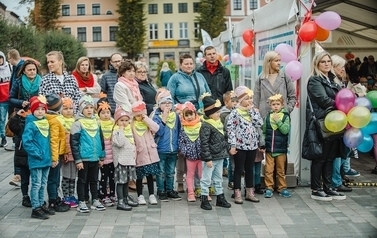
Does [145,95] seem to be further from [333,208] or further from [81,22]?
[81,22]

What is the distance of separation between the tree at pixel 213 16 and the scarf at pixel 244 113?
181 ft

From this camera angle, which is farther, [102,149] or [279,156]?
[279,156]

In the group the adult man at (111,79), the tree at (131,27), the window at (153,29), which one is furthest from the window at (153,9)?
the adult man at (111,79)

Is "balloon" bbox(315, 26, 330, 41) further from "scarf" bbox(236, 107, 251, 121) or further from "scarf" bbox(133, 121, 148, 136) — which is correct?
"scarf" bbox(133, 121, 148, 136)

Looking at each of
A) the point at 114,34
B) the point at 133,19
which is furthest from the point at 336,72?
the point at 114,34

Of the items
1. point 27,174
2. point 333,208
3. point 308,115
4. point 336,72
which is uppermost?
point 336,72

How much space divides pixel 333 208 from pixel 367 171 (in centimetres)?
265

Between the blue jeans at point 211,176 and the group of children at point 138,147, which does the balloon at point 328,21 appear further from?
the blue jeans at point 211,176

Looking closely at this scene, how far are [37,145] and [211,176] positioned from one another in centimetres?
222

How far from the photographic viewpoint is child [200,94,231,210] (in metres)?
7.09

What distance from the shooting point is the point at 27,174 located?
727cm

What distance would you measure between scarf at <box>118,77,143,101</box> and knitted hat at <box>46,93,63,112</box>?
1092 mm

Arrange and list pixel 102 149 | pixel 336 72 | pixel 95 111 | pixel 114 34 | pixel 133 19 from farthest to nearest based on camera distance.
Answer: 1. pixel 114 34
2. pixel 133 19
3. pixel 336 72
4. pixel 95 111
5. pixel 102 149

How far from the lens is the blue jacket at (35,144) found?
6551 millimetres
